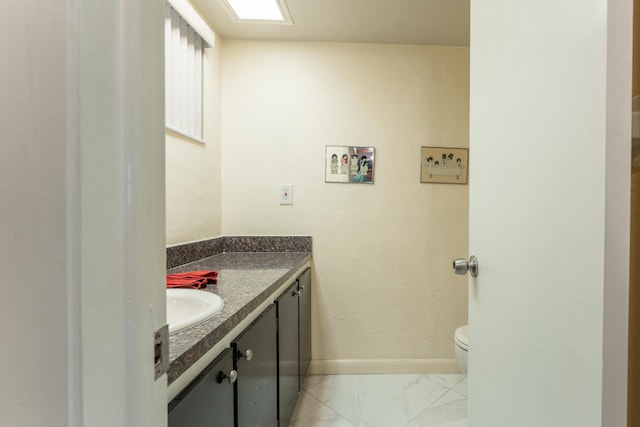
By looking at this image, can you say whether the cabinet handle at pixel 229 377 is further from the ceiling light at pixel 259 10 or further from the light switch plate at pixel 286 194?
the ceiling light at pixel 259 10

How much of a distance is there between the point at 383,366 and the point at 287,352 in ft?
3.24

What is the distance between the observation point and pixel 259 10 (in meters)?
1.69

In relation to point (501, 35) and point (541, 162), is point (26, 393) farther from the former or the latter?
point (501, 35)

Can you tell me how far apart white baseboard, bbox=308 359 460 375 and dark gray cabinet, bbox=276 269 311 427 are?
0.56 ft

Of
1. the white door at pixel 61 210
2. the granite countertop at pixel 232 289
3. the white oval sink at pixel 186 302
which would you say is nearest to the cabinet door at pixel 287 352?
the granite countertop at pixel 232 289

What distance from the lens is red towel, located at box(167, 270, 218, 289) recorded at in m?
1.07

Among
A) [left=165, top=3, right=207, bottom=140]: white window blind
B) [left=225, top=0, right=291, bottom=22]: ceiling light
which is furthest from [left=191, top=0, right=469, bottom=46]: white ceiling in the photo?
[left=165, top=3, right=207, bottom=140]: white window blind

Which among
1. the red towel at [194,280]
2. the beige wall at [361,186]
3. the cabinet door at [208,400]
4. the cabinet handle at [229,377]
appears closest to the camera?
the cabinet door at [208,400]

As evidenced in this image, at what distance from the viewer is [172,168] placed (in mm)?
1514

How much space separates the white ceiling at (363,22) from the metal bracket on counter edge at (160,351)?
70.9 inches

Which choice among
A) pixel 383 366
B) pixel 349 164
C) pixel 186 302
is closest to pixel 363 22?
pixel 349 164

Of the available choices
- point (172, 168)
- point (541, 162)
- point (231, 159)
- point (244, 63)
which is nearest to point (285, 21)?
point (244, 63)

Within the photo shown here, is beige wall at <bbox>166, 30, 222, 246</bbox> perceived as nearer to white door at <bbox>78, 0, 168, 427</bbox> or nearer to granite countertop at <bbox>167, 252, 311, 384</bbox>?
granite countertop at <bbox>167, 252, 311, 384</bbox>

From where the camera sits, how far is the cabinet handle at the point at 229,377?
70cm
